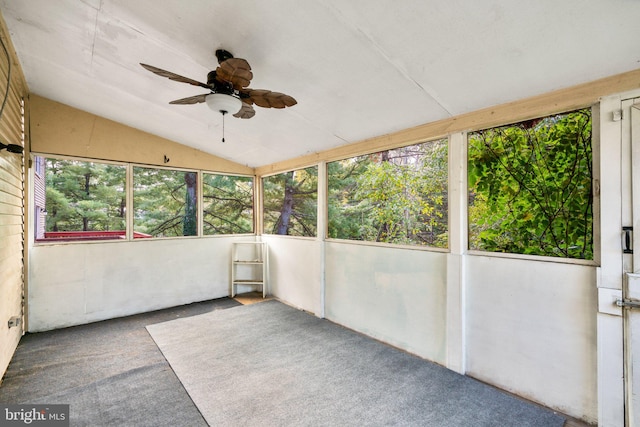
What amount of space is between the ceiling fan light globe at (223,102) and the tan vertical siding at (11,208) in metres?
1.86

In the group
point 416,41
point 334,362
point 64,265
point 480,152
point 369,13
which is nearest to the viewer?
point 369,13

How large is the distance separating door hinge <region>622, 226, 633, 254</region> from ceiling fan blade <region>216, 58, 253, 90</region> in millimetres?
2544

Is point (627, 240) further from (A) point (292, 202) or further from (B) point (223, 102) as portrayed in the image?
(A) point (292, 202)

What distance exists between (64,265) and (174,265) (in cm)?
129

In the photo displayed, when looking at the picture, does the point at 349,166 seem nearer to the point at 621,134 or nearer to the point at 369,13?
the point at 369,13

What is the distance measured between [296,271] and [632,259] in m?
3.61

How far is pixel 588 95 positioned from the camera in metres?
1.91

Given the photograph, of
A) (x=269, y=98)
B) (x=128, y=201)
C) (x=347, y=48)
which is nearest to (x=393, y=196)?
(x=347, y=48)

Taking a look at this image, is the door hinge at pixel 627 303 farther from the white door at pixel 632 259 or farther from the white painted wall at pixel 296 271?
the white painted wall at pixel 296 271

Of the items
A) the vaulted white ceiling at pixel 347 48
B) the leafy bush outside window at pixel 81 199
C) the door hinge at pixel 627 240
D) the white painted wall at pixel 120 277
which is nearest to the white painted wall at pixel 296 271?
the white painted wall at pixel 120 277

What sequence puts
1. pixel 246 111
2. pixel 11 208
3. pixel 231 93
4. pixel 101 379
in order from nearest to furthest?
pixel 231 93
pixel 246 111
pixel 101 379
pixel 11 208

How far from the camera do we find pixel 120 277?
13.2 feet

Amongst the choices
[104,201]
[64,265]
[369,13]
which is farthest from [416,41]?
[64,265]

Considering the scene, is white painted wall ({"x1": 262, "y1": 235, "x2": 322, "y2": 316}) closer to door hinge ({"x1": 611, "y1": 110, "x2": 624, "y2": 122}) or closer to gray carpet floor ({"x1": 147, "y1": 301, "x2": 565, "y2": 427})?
gray carpet floor ({"x1": 147, "y1": 301, "x2": 565, "y2": 427})
